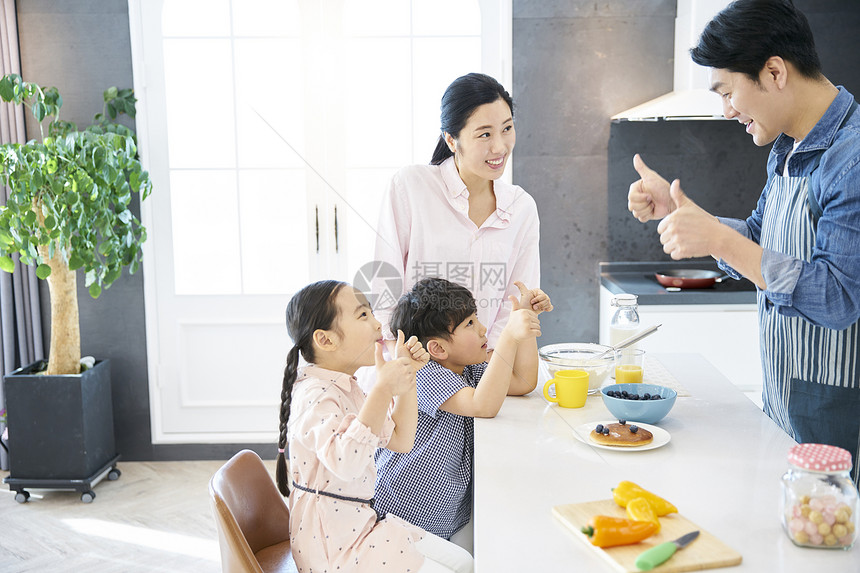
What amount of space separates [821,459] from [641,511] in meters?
0.25

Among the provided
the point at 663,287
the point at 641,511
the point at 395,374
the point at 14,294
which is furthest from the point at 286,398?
the point at 14,294

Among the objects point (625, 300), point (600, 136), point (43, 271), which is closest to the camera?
point (625, 300)

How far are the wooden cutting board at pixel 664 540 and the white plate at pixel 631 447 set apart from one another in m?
0.24

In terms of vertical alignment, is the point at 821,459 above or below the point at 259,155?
below

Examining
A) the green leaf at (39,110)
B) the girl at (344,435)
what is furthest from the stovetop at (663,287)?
the green leaf at (39,110)

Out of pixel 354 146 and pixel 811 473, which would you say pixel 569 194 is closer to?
pixel 354 146

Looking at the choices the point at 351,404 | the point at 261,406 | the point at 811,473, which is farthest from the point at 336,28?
the point at 811,473

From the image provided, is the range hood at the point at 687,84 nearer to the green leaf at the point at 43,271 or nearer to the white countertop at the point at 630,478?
the white countertop at the point at 630,478

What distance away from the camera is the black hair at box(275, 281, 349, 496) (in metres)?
1.51

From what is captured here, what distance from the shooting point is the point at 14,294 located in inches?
131

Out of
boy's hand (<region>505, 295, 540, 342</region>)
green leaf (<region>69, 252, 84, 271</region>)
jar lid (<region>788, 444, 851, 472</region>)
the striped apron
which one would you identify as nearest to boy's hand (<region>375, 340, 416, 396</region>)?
boy's hand (<region>505, 295, 540, 342</region>)

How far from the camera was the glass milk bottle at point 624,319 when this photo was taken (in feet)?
6.01

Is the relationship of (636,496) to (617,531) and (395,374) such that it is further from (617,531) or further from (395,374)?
(395,374)

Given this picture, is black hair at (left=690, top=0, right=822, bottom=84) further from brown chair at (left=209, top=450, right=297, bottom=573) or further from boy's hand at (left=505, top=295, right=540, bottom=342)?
brown chair at (left=209, top=450, right=297, bottom=573)
